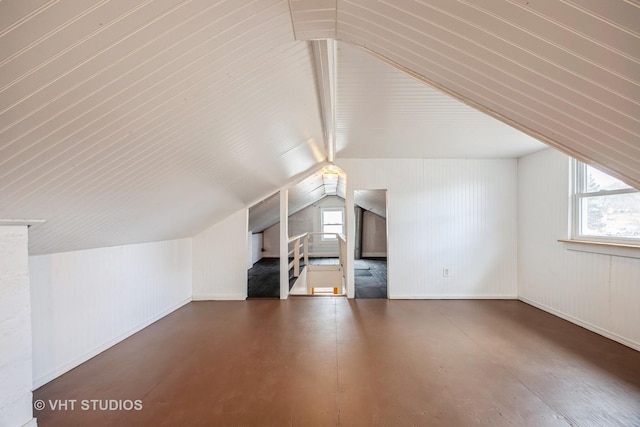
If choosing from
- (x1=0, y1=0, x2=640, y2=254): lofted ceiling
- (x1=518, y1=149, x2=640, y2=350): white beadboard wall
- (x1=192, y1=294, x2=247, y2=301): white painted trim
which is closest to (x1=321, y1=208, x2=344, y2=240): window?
(x1=192, y1=294, x2=247, y2=301): white painted trim

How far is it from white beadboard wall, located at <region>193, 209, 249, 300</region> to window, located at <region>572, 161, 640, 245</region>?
14.9 feet

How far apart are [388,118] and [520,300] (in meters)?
3.58

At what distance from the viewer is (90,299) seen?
2.44 metres

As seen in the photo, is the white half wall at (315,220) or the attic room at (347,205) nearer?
the attic room at (347,205)

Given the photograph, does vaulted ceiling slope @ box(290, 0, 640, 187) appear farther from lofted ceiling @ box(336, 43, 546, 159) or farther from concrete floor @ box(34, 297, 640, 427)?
concrete floor @ box(34, 297, 640, 427)

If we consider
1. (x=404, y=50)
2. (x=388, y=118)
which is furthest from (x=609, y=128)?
(x=388, y=118)

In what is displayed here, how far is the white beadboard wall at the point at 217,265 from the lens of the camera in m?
4.27

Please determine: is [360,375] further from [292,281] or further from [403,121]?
[292,281]

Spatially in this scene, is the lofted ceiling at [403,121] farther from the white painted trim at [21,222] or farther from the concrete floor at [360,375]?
the concrete floor at [360,375]

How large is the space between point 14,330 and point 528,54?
282 cm

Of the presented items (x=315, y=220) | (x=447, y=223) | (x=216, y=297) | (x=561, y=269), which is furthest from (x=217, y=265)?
(x=315, y=220)

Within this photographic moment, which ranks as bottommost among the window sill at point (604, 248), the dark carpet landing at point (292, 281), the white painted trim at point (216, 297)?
the dark carpet landing at point (292, 281)

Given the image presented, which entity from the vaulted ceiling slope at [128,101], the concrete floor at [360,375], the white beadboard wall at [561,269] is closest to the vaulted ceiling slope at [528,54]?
the vaulted ceiling slope at [128,101]

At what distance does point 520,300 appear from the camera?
13.3 ft
